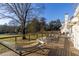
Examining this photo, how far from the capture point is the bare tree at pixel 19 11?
7.91 feet

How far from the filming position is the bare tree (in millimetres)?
2412

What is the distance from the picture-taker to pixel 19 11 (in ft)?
7.98

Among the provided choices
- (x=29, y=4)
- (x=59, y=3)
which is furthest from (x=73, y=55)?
(x=29, y=4)

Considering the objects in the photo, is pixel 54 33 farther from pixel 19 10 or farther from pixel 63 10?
pixel 19 10

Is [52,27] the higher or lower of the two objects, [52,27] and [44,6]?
the lower

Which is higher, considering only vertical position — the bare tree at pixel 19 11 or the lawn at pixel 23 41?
the bare tree at pixel 19 11

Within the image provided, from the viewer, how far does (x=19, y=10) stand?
2434 mm

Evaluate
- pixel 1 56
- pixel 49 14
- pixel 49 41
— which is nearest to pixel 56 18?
pixel 49 14

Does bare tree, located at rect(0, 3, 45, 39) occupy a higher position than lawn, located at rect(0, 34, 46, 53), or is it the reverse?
bare tree, located at rect(0, 3, 45, 39)

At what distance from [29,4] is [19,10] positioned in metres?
0.13

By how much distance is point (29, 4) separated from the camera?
7.89 ft

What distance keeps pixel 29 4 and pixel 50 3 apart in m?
0.23

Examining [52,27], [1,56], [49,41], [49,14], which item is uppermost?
[49,14]

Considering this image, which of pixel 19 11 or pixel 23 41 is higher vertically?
pixel 19 11
